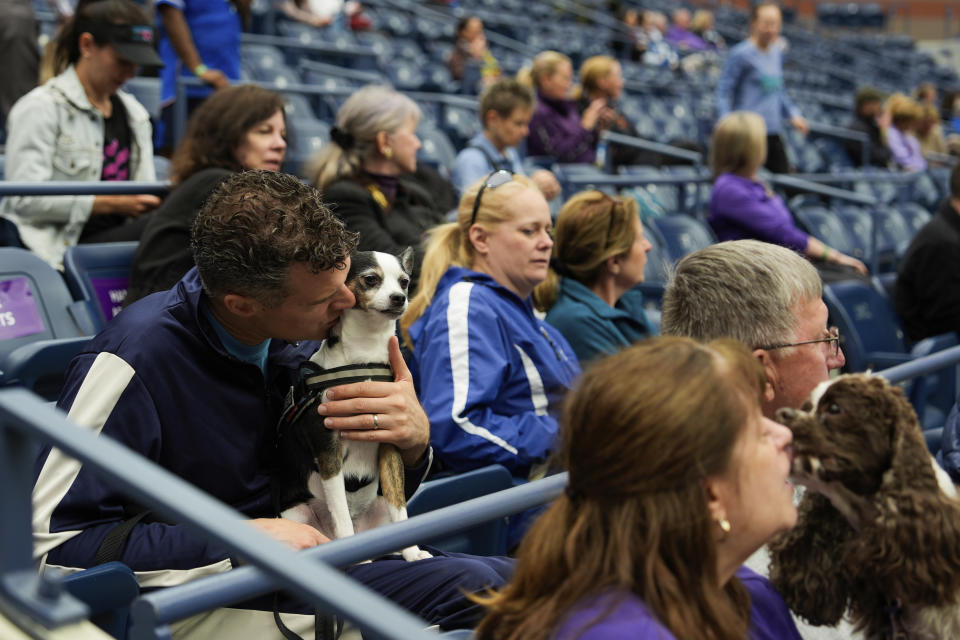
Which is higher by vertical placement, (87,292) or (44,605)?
(44,605)

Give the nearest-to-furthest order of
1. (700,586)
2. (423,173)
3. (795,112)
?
(700,586) < (423,173) < (795,112)

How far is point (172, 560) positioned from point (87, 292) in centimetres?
162

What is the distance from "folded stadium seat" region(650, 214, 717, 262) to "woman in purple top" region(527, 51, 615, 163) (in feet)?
4.74

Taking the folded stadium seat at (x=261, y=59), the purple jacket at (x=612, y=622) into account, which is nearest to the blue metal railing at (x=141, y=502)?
the purple jacket at (x=612, y=622)

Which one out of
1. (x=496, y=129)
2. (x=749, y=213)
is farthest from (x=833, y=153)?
(x=496, y=129)

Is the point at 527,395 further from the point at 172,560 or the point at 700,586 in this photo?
the point at 700,586

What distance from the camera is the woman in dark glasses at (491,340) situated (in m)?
2.72

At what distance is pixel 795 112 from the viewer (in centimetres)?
830

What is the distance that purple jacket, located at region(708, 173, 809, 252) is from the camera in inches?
214

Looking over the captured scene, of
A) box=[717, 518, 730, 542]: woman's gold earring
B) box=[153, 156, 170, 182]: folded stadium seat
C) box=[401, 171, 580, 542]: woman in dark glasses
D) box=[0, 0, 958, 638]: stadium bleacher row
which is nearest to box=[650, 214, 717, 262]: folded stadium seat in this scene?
box=[0, 0, 958, 638]: stadium bleacher row

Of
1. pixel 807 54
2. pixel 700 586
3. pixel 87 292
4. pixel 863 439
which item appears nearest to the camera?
pixel 700 586

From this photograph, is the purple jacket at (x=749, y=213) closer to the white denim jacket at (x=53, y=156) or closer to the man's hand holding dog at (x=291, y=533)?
the white denim jacket at (x=53, y=156)

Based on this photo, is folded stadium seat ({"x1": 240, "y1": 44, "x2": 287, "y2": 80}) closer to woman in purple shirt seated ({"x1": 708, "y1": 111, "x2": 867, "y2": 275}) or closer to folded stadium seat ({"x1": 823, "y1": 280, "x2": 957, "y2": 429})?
woman in purple shirt seated ({"x1": 708, "y1": 111, "x2": 867, "y2": 275})

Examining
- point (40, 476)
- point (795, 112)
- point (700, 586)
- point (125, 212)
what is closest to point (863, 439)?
point (700, 586)
